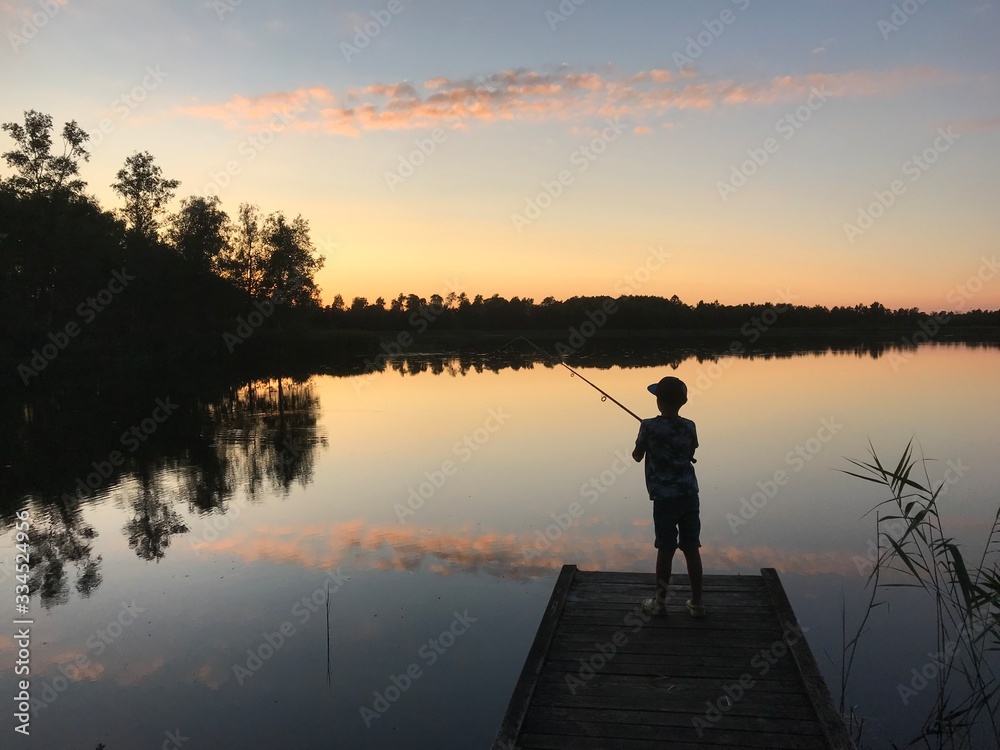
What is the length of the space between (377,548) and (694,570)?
514 cm

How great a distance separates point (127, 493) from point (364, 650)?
326 inches

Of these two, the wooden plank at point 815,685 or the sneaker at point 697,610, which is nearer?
the wooden plank at point 815,685

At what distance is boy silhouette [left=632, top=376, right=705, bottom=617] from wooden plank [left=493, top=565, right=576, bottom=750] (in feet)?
3.47

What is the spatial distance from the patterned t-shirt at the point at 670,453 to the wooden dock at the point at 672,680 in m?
1.13

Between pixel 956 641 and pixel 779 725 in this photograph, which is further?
pixel 956 641

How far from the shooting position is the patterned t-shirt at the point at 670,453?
17.7 feet

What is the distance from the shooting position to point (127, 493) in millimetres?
→ 12977

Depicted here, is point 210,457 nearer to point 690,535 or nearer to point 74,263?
point 690,535

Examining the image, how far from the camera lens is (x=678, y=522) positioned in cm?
556

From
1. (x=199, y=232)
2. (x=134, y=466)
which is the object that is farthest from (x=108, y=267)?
(x=134, y=466)

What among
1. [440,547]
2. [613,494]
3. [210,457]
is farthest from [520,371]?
[440,547]

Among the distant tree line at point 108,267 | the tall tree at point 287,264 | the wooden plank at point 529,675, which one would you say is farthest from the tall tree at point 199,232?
the wooden plank at point 529,675

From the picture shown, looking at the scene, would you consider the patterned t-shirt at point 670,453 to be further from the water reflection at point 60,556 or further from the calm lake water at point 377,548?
the water reflection at point 60,556

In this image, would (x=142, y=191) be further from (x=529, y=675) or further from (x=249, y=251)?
(x=529, y=675)
